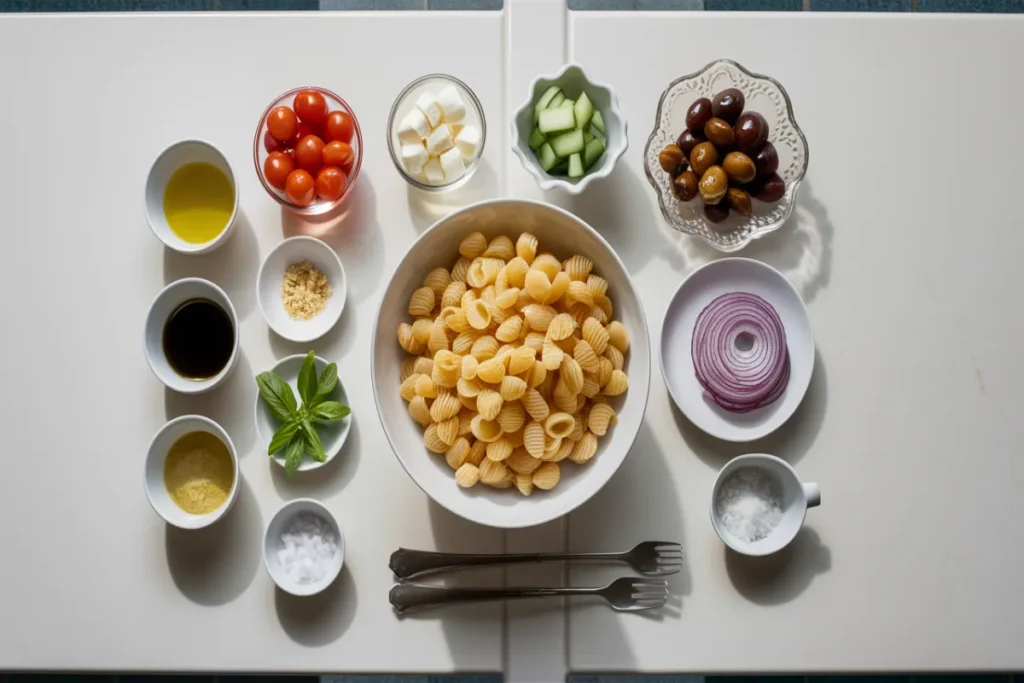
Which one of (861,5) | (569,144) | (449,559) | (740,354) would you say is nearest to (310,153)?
(569,144)

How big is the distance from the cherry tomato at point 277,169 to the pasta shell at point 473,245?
407 mm

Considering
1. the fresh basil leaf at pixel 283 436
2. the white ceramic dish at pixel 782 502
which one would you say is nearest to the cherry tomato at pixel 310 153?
the fresh basil leaf at pixel 283 436

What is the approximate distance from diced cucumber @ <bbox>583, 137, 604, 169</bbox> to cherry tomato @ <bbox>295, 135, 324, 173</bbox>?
53 cm

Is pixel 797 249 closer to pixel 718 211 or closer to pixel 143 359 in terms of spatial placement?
pixel 718 211

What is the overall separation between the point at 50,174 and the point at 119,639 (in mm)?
992

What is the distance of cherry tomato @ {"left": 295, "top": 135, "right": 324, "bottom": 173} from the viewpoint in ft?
5.40

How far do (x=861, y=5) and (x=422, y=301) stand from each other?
5.47ft

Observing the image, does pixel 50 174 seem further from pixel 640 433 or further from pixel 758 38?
pixel 758 38

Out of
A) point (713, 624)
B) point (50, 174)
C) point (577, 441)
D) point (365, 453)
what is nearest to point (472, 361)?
point (577, 441)

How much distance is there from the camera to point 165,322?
1674 millimetres

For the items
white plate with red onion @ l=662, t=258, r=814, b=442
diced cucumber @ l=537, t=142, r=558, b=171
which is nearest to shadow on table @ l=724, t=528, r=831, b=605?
white plate with red onion @ l=662, t=258, r=814, b=442

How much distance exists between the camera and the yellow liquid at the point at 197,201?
5.60 ft

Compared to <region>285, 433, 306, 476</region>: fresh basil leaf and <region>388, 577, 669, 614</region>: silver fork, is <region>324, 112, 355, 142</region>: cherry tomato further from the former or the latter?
<region>388, 577, 669, 614</region>: silver fork

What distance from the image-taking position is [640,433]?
1.67m
